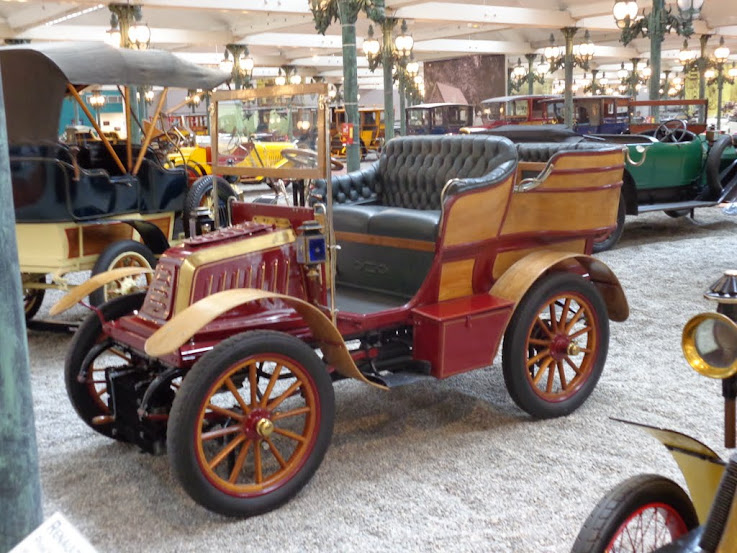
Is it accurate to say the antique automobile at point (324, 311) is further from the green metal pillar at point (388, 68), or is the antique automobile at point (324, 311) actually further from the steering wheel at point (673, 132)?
the green metal pillar at point (388, 68)

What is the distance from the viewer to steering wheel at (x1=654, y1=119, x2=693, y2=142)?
9.95m

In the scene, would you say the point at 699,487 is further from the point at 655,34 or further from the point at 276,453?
the point at 655,34

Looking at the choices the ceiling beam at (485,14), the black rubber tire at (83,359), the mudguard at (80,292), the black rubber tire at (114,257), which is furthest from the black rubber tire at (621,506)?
the ceiling beam at (485,14)

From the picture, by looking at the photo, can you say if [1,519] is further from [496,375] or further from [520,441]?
[496,375]

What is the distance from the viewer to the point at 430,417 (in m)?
4.07

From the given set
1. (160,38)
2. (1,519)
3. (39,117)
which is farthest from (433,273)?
(160,38)

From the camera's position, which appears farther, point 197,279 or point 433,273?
point 433,273

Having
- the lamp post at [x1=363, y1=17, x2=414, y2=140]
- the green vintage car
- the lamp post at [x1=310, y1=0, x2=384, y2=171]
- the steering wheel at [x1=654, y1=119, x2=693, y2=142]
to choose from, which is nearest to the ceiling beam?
the lamp post at [x1=363, y1=17, x2=414, y2=140]

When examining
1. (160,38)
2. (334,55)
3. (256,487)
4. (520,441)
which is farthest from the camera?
(334,55)

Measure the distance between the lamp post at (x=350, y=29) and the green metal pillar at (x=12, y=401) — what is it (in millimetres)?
8371

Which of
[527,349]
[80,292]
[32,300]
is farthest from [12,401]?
[32,300]

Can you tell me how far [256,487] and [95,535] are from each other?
61 cm

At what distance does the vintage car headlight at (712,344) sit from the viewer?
71.0 inches

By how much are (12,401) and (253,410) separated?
1.44 metres
